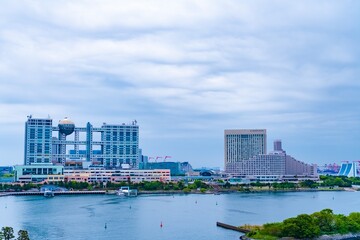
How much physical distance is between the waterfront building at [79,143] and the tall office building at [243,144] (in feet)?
115

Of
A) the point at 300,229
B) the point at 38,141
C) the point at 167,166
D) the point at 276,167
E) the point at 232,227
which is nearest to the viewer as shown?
the point at 300,229

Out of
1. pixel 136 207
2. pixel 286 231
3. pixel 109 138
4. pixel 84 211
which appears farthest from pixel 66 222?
pixel 109 138

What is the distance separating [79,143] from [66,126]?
636cm

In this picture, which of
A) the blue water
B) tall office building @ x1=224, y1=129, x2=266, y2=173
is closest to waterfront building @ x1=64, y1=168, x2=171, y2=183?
the blue water

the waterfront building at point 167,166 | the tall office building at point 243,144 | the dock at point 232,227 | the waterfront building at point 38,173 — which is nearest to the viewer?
the dock at point 232,227

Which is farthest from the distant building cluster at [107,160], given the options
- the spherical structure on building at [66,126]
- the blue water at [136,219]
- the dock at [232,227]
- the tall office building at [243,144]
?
the dock at [232,227]

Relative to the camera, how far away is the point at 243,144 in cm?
14250

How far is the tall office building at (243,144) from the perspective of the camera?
462ft

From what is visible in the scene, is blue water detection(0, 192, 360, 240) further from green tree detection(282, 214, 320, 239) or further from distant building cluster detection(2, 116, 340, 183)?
distant building cluster detection(2, 116, 340, 183)

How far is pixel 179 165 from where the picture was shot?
13912cm

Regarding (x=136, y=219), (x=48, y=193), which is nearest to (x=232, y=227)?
(x=136, y=219)

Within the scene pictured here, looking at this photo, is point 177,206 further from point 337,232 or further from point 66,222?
point 337,232

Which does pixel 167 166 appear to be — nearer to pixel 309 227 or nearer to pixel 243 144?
pixel 243 144

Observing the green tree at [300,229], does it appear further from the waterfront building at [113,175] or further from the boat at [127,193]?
the waterfront building at [113,175]
